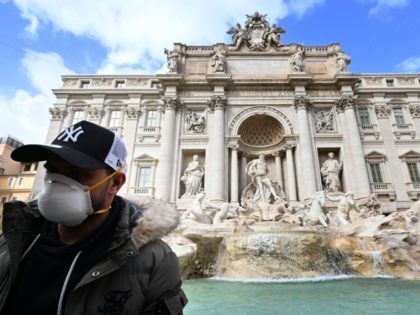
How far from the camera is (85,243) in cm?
114

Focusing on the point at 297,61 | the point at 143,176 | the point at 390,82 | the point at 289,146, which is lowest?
the point at 143,176

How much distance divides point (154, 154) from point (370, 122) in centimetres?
1497

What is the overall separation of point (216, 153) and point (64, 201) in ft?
45.3

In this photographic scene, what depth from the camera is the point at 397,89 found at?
17859 millimetres

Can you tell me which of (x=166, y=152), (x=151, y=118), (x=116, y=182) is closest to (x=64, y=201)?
(x=116, y=182)

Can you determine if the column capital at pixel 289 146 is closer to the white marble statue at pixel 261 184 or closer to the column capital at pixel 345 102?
the white marble statue at pixel 261 184

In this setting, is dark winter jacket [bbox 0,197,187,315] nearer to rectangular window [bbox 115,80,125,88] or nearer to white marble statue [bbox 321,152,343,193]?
white marble statue [bbox 321,152,343,193]

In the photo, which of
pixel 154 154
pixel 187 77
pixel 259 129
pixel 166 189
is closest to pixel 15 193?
pixel 154 154

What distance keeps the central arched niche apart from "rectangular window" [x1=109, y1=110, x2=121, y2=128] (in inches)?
345

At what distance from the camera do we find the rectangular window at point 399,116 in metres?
17.1

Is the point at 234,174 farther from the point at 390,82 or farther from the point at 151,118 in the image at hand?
the point at 390,82

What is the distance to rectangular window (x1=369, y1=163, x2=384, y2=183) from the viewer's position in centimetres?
1553

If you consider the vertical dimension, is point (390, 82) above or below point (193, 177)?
above

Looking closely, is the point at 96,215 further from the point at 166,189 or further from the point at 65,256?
the point at 166,189
